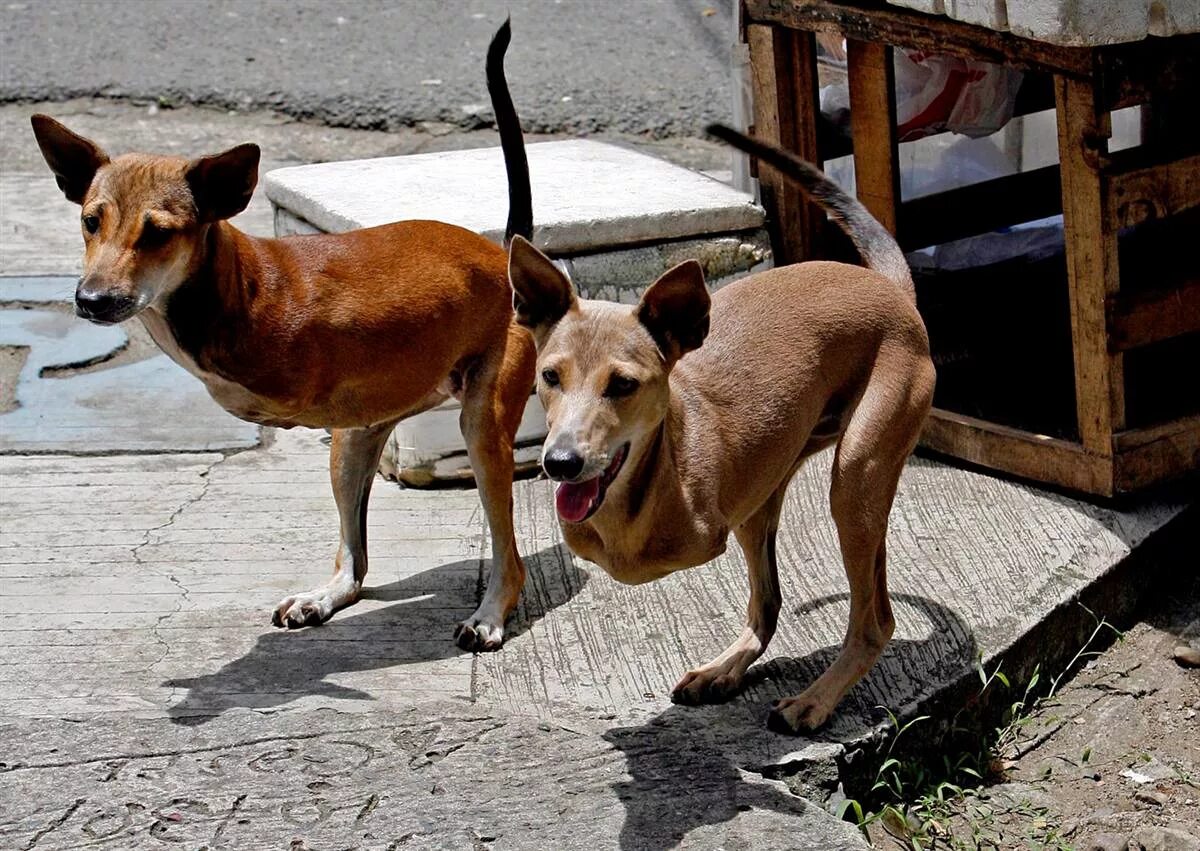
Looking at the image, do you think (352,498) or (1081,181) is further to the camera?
(1081,181)

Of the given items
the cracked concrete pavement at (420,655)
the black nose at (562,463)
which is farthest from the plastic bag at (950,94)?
the black nose at (562,463)

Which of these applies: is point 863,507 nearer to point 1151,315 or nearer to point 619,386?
point 619,386

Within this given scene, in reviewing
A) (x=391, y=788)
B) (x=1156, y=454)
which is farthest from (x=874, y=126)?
(x=391, y=788)

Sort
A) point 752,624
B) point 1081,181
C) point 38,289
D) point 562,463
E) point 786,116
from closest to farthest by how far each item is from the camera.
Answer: point 562,463 < point 752,624 < point 1081,181 < point 786,116 < point 38,289

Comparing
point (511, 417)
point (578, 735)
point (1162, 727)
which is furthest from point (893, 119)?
point (578, 735)

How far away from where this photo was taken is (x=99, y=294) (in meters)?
3.75

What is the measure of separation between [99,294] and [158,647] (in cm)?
107

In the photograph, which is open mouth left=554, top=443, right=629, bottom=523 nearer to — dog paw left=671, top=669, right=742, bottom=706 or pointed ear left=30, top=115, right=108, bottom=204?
dog paw left=671, top=669, right=742, bottom=706

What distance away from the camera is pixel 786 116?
229 inches

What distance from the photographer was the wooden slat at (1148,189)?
481cm

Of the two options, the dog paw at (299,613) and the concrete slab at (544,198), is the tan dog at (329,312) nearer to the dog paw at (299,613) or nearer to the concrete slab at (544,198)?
the dog paw at (299,613)

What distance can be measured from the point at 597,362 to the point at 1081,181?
2.11 meters

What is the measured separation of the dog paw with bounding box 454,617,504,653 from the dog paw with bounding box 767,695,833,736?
0.82m

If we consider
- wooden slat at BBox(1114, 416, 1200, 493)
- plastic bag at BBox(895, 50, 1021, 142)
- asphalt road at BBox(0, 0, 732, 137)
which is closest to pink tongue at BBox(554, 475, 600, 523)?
wooden slat at BBox(1114, 416, 1200, 493)
